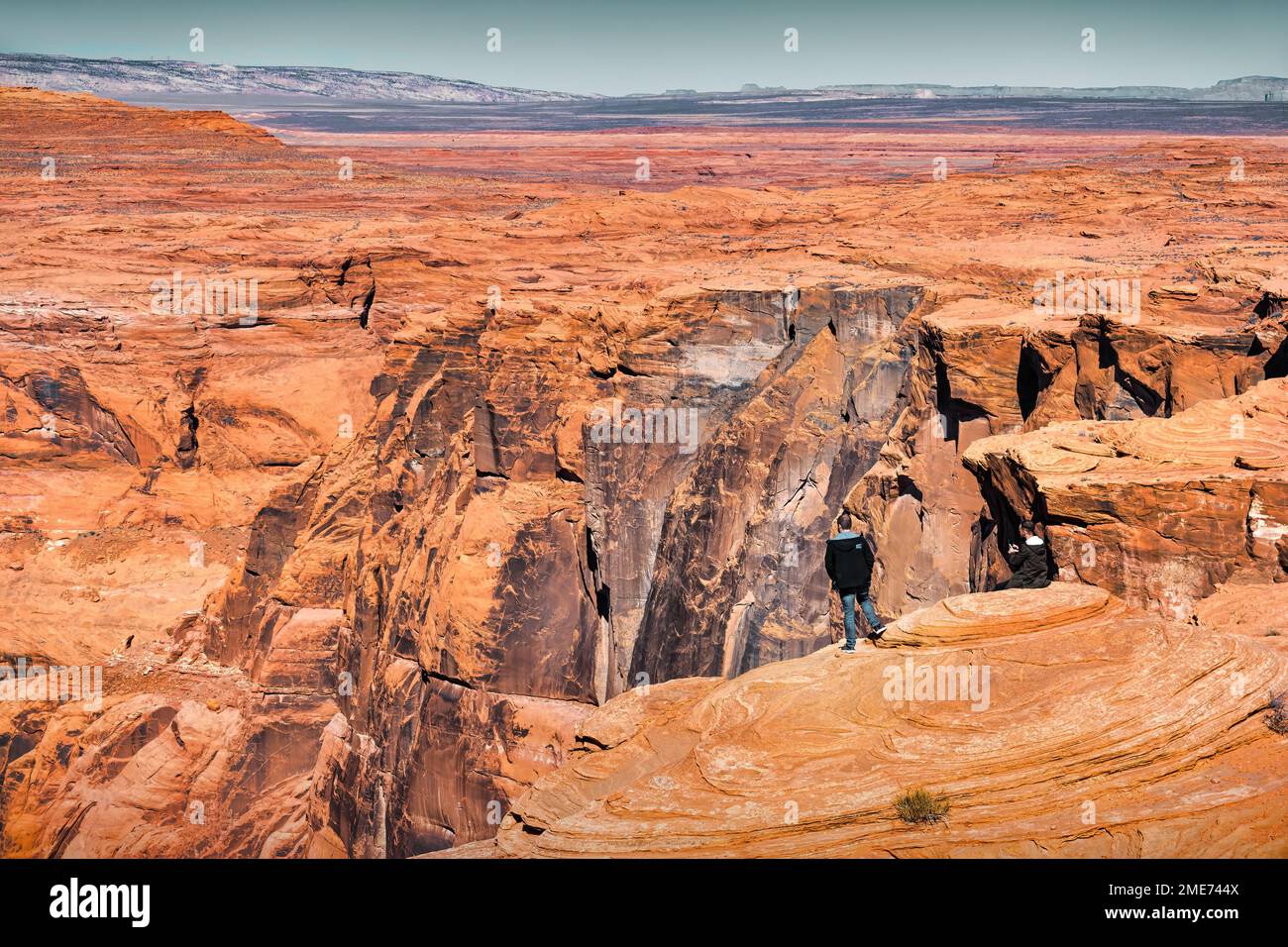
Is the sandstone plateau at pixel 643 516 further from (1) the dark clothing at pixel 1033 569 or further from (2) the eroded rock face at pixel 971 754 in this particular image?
(1) the dark clothing at pixel 1033 569

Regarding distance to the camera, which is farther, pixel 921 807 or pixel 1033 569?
pixel 1033 569

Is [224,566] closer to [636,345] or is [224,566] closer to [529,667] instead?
[529,667]

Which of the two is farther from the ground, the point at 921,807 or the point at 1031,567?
the point at 1031,567

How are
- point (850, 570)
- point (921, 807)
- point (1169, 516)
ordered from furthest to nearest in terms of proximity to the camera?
point (1169, 516), point (850, 570), point (921, 807)

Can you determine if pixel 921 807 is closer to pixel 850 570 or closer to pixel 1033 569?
pixel 850 570

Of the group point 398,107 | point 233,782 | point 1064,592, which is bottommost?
point 233,782

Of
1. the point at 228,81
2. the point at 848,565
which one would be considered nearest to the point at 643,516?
the point at 848,565

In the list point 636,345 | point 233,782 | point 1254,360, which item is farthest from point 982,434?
point 233,782

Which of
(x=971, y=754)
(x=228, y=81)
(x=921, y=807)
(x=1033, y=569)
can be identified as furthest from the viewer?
(x=228, y=81)
